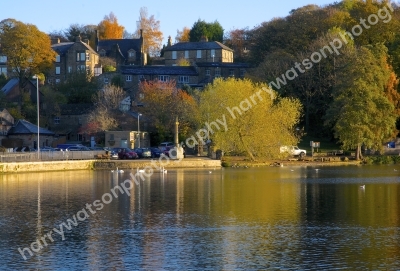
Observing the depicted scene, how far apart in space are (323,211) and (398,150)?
51.2m

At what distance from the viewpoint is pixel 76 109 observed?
94625mm

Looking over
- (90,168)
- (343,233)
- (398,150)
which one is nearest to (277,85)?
(398,150)

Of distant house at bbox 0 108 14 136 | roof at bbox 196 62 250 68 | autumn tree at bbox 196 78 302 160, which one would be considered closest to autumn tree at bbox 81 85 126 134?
distant house at bbox 0 108 14 136

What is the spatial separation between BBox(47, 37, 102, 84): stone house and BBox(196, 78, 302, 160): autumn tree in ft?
146

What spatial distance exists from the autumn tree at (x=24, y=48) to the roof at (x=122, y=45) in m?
30.3

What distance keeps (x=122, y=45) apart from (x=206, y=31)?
69.1 feet

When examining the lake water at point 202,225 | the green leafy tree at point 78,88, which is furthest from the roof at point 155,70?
the lake water at point 202,225

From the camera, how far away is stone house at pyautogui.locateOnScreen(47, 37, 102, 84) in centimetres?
11469

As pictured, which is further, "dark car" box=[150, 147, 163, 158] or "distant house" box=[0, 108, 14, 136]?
"distant house" box=[0, 108, 14, 136]

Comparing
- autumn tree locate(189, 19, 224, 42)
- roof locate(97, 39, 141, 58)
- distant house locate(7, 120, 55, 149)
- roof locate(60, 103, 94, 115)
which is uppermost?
autumn tree locate(189, 19, 224, 42)

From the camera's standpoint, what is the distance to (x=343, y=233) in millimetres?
29859

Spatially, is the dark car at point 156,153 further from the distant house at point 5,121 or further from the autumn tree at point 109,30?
the autumn tree at point 109,30

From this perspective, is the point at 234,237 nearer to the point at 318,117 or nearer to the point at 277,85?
the point at 277,85

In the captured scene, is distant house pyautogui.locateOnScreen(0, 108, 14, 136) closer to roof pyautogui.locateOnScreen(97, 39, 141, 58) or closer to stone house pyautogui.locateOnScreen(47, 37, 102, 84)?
stone house pyautogui.locateOnScreen(47, 37, 102, 84)
